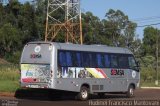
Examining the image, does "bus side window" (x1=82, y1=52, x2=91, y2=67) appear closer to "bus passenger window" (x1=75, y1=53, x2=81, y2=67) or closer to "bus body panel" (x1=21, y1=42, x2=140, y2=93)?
"bus body panel" (x1=21, y1=42, x2=140, y2=93)

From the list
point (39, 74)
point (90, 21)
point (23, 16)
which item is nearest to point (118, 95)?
point (39, 74)

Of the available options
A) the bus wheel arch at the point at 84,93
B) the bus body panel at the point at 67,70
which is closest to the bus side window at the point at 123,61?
the bus body panel at the point at 67,70

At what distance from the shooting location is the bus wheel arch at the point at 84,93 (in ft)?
91.8

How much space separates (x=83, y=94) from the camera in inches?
1111

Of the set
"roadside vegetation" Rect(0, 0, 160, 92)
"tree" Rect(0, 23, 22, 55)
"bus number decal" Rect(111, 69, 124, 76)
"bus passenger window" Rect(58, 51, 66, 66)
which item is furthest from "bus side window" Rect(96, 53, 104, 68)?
"tree" Rect(0, 23, 22, 55)

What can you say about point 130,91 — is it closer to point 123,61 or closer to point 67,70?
point 123,61

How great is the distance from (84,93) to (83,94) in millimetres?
120

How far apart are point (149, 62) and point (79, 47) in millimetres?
62230

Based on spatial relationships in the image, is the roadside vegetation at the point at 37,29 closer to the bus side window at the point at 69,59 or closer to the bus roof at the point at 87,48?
the bus roof at the point at 87,48

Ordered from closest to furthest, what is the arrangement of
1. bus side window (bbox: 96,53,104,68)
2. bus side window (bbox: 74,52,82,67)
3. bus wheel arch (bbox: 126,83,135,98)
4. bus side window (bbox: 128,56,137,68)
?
bus side window (bbox: 74,52,82,67)
bus side window (bbox: 96,53,104,68)
bus wheel arch (bbox: 126,83,135,98)
bus side window (bbox: 128,56,137,68)

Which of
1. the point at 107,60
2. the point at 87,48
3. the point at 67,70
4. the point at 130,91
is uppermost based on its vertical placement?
the point at 87,48

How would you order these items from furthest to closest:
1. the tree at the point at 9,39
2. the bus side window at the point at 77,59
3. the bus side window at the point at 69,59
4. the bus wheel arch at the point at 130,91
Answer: the tree at the point at 9,39
the bus wheel arch at the point at 130,91
the bus side window at the point at 77,59
the bus side window at the point at 69,59

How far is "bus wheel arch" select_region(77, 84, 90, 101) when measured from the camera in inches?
1102

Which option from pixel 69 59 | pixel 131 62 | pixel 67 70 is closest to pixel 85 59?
pixel 69 59
